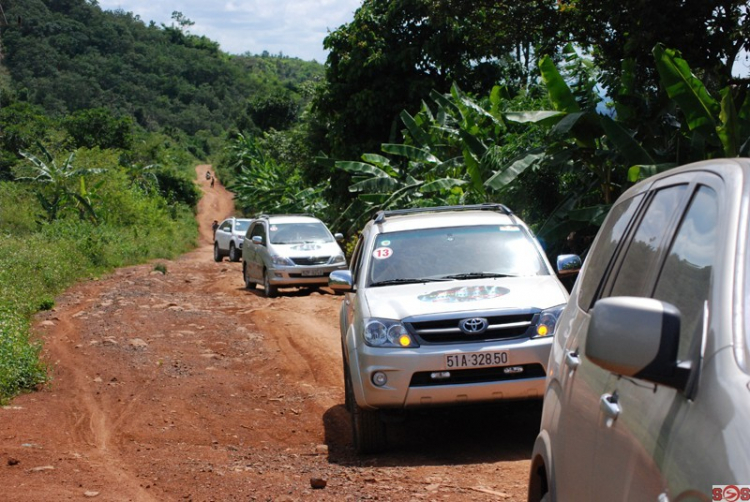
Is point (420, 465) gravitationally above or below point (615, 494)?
below

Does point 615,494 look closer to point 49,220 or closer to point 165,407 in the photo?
point 165,407

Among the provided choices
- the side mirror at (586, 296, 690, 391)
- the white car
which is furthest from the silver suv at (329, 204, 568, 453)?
the white car

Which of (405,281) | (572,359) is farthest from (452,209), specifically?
(572,359)

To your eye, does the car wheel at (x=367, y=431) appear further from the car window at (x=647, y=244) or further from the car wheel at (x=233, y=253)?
the car wheel at (x=233, y=253)

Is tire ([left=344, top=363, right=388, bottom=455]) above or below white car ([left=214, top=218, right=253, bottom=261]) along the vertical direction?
above

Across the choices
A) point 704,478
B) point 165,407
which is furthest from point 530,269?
point 704,478

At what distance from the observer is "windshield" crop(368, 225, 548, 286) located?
25.3 ft

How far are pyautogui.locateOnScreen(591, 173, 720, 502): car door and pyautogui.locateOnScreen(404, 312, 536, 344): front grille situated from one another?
12.5ft

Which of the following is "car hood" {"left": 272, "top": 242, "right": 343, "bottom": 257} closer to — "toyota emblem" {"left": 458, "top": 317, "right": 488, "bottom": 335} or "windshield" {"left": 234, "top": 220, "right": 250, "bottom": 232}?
"toyota emblem" {"left": 458, "top": 317, "right": 488, "bottom": 335}

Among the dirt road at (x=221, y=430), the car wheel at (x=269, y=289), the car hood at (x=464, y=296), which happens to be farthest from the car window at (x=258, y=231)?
the car hood at (x=464, y=296)

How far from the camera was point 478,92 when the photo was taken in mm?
30406

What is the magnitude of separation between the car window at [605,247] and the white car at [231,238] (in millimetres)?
29276

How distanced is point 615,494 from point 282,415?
665 cm

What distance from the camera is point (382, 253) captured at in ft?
26.0
